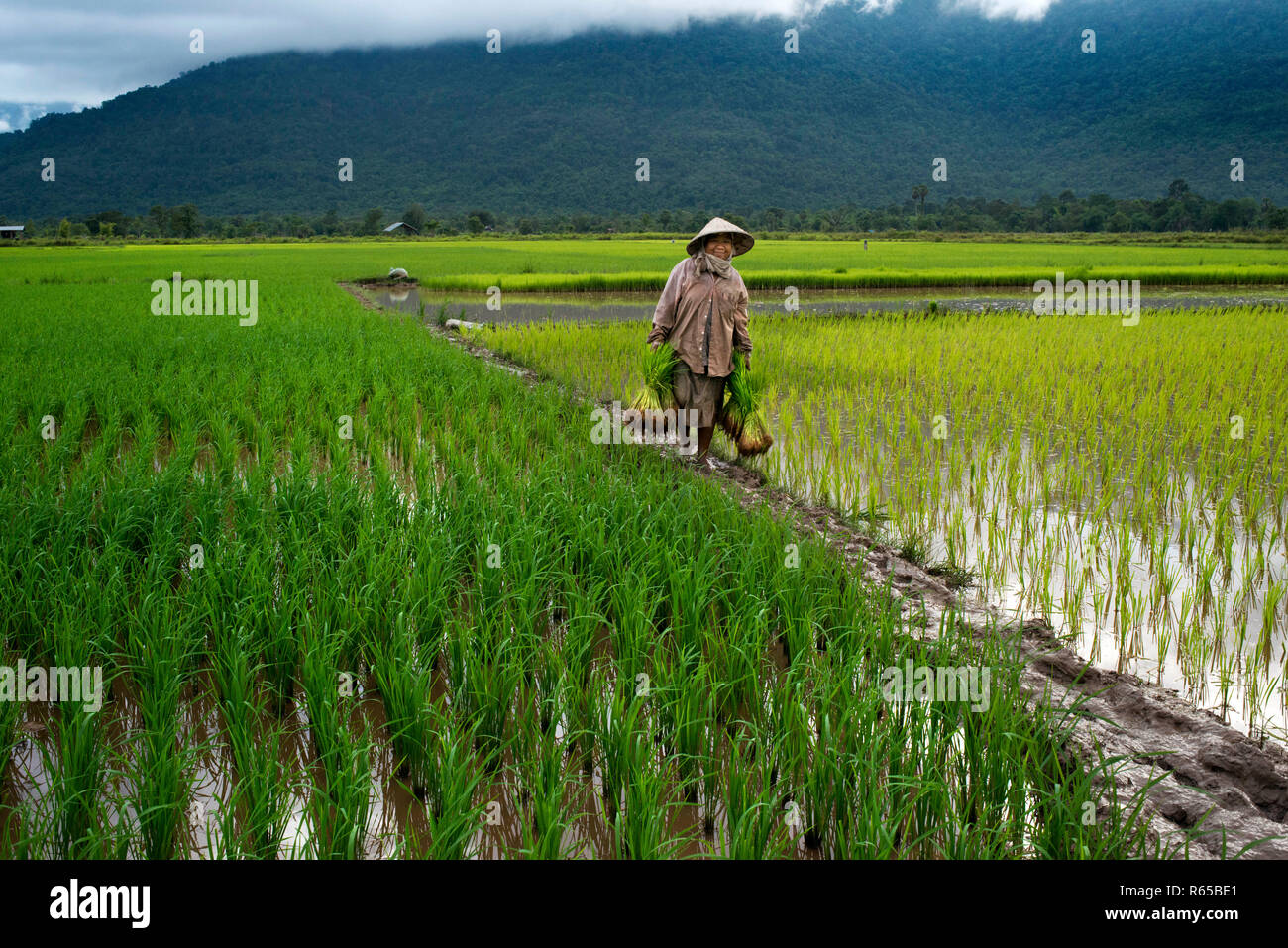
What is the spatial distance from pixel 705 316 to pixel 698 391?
18.4 inches

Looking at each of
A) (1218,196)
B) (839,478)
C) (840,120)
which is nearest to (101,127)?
(840,120)

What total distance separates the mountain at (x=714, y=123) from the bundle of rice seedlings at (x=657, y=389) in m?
83.9

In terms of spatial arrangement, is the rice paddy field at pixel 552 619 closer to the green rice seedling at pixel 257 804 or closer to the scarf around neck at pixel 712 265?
the green rice seedling at pixel 257 804

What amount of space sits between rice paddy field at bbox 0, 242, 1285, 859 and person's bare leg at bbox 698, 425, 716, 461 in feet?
1.39

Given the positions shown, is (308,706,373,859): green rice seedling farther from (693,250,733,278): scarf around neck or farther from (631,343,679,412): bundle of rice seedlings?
(693,250,733,278): scarf around neck

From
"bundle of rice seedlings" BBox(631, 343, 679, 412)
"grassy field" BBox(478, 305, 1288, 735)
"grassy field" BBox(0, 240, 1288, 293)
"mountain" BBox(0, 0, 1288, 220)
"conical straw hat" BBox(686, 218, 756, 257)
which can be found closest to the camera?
"grassy field" BBox(478, 305, 1288, 735)

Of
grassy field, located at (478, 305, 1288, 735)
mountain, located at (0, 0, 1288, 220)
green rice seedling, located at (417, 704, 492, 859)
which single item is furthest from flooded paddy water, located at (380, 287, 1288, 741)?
mountain, located at (0, 0, 1288, 220)

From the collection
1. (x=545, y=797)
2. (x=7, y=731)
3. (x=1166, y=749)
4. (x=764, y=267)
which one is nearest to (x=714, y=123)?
(x=764, y=267)

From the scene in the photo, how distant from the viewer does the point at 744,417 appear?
5.14m

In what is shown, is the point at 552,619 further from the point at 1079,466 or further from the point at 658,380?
the point at 1079,466

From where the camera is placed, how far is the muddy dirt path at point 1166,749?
6.10 ft

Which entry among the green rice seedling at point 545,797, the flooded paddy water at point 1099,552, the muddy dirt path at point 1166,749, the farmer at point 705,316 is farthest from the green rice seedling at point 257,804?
the farmer at point 705,316

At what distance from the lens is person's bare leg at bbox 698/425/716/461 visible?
5305 millimetres
